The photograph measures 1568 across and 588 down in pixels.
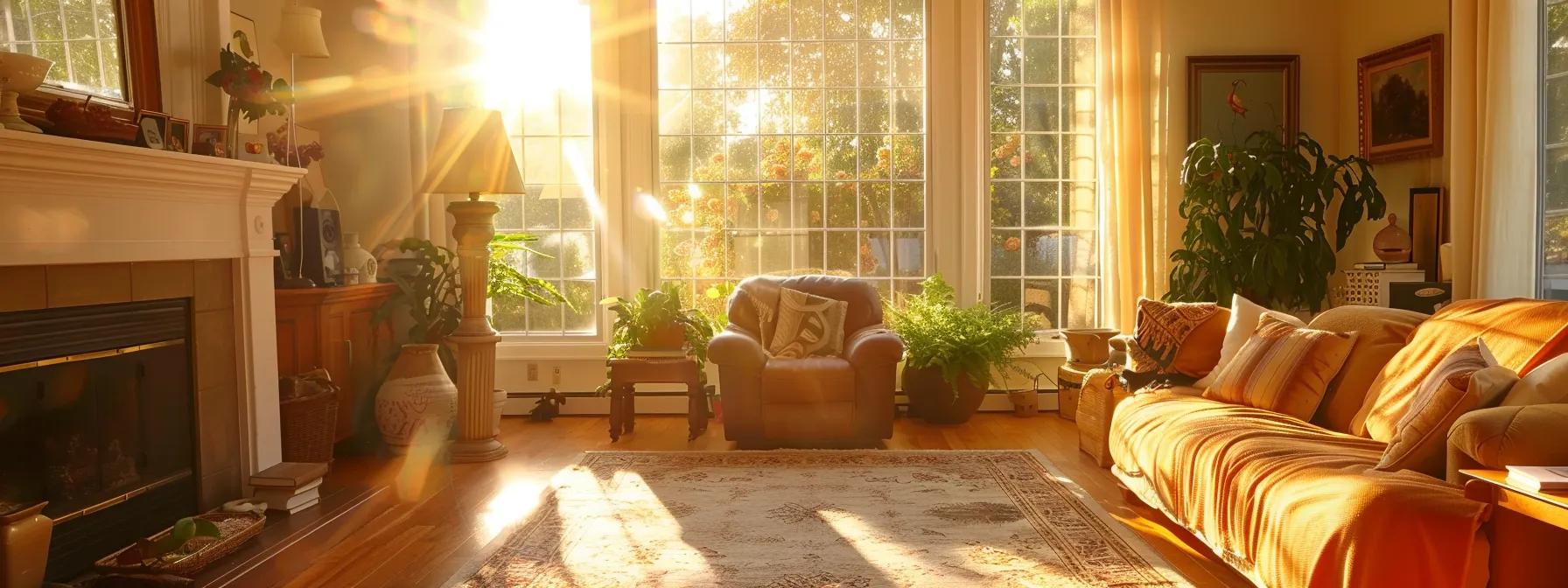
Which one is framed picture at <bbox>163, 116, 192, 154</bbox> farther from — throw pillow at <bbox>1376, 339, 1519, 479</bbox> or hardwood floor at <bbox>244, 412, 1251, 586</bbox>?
throw pillow at <bbox>1376, 339, 1519, 479</bbox>

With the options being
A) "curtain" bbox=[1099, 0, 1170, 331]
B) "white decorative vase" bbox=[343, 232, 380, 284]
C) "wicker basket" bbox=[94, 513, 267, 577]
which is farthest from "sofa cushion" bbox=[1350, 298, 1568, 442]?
"white decorative vase" bbox=[343, 232, 380, 284]

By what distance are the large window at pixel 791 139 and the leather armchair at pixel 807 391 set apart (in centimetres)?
133

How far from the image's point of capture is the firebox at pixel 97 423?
318 cm

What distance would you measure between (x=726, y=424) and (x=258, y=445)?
2053 millimetres

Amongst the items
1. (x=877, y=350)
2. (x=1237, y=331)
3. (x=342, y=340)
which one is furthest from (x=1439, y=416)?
(x=342, y=340)

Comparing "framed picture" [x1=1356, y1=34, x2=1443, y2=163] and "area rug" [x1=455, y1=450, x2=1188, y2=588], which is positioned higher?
"framed picture" [x1=1356, y1=34, x2=1443, y2=163]

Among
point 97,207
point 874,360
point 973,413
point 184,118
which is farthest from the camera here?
point 973,413

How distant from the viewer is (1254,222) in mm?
5637

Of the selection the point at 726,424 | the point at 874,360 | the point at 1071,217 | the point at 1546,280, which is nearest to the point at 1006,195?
the point at 1071,217

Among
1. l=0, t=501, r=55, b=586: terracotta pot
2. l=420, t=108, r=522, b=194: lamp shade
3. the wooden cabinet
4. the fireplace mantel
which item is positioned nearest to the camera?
l=0, t=501, r=55, b=586: terracotta pot

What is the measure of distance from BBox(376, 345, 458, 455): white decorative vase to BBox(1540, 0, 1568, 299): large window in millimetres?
4889

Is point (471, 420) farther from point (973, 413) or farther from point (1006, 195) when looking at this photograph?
point (1006, 195)

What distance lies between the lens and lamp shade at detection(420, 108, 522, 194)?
4945mm

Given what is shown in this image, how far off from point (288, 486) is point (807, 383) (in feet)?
7.39
